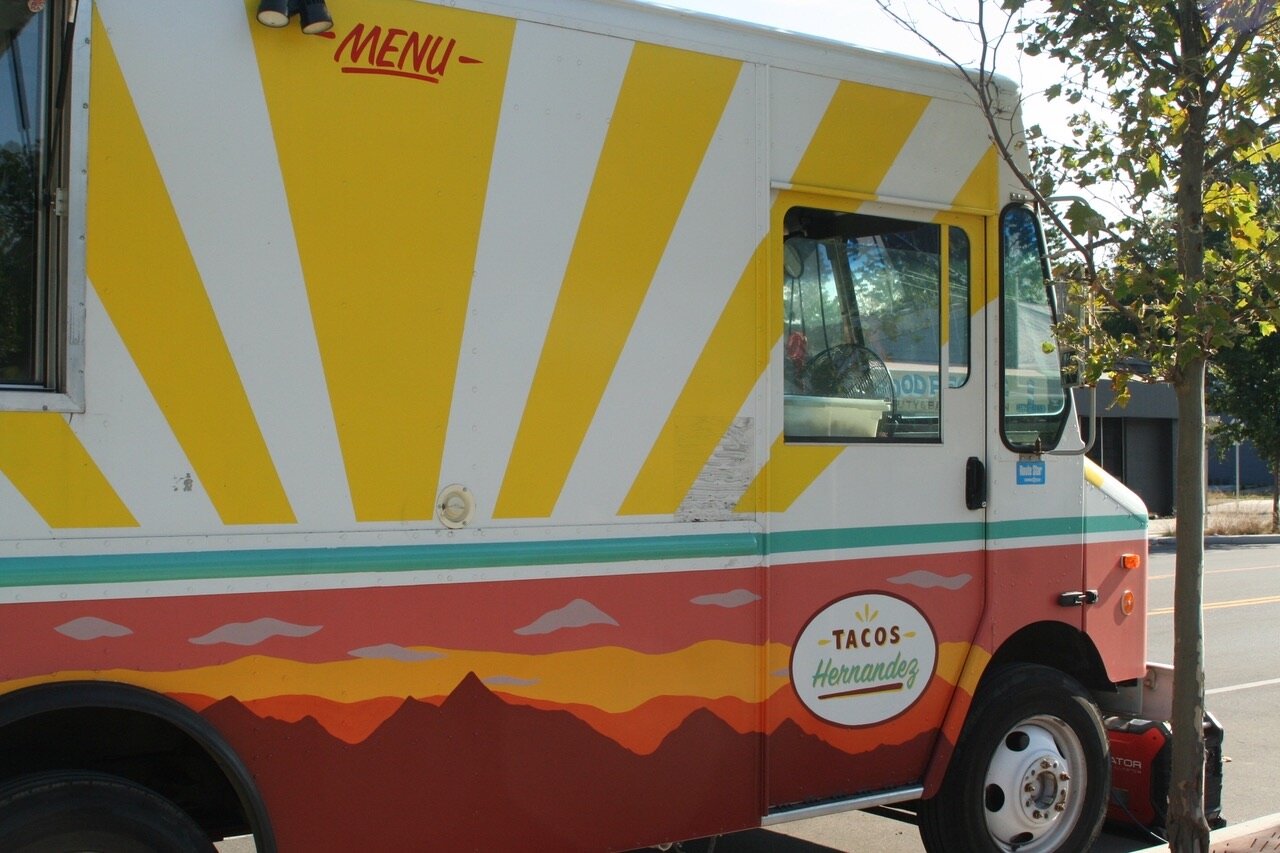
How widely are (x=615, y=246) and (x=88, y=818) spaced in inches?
89.9

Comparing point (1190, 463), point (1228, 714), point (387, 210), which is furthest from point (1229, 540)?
point (387, 210)

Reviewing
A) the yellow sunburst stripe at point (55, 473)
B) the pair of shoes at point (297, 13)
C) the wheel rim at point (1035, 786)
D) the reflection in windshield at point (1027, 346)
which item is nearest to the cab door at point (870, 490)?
the reflection in windshield at point (1027, 346)

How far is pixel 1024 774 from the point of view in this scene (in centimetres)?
508

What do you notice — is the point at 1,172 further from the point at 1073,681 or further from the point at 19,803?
the point at 1073,681

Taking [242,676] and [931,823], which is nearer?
[242,676]

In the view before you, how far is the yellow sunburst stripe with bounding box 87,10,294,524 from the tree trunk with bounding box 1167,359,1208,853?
327cm

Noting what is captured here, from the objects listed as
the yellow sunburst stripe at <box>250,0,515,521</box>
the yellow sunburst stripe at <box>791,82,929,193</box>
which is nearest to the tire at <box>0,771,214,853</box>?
the yellow sunburst stripe at <box>250,0,515,521</box>

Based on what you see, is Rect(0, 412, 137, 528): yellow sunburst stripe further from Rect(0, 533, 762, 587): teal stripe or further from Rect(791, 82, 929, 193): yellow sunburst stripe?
Rect(791, 82, 929, 193): yellow sunburst stripe

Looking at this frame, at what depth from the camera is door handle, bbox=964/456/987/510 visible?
485cm

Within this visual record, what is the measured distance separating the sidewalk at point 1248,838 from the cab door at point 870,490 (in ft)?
4.95

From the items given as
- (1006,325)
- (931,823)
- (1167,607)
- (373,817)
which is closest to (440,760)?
(373,817)

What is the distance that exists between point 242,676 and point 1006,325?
3.29 meters

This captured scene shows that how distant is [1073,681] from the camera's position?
5.25 meters

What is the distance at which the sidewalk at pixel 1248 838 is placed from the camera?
5238 millimetres
